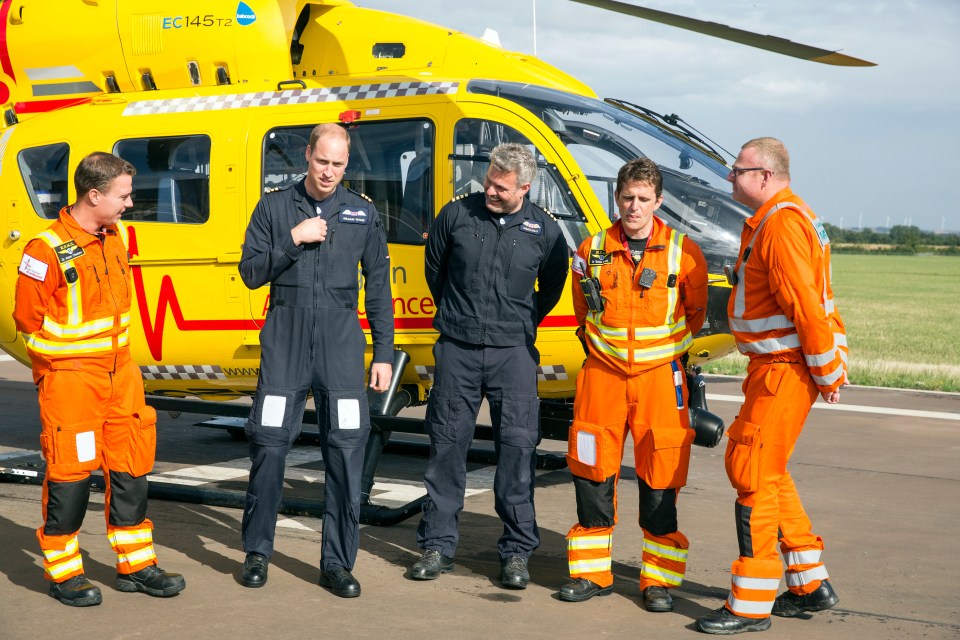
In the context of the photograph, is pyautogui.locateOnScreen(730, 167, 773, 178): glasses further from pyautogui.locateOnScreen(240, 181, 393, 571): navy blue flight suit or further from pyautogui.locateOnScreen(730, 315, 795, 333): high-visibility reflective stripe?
pyautogui.locateOnScreen(240, 181, 393, 571): navy blue flight suit

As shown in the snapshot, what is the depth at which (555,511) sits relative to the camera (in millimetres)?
6488

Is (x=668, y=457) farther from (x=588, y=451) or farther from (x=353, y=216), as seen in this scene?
(x=353, y=216)

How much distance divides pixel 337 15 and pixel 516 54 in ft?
3.94

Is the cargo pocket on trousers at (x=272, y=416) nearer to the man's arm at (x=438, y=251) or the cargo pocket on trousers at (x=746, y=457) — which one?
the man's arm at (x=438, y=251)

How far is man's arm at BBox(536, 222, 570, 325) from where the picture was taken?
17.1 feet

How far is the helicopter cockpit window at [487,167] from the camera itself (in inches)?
246

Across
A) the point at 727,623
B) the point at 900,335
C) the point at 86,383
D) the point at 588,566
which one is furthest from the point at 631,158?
the point at 900,335

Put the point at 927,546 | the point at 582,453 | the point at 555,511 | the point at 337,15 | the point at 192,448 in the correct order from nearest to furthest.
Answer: the point at 582,453
the point at 927,546
the point at 555,511
the point at 337,15
the point at 192,448

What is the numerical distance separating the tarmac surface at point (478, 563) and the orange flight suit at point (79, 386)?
0.32 metres

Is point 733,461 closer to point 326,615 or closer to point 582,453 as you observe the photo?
point 582,453

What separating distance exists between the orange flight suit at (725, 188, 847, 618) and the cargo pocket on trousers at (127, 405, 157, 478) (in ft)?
8.18

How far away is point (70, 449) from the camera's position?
453cm

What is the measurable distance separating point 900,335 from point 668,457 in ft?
60.6

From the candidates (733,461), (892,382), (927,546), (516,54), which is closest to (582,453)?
(733,461)
